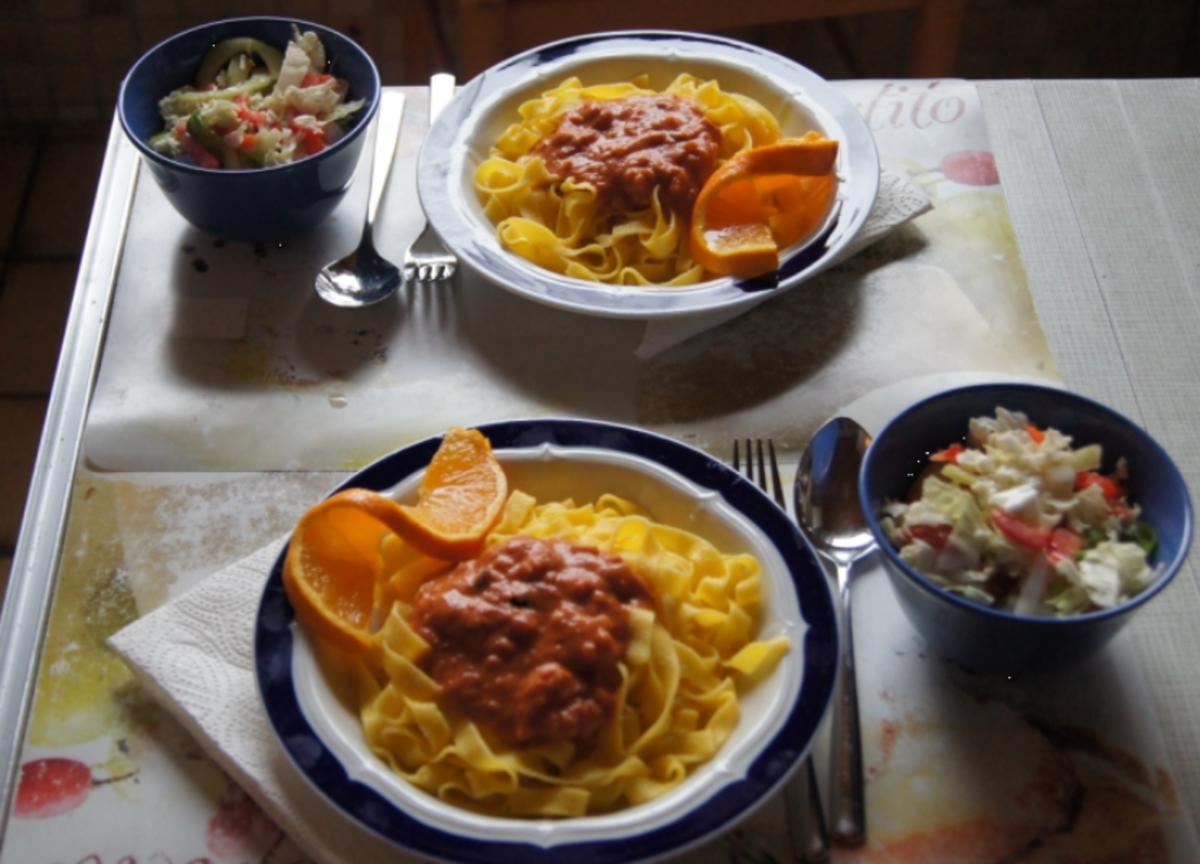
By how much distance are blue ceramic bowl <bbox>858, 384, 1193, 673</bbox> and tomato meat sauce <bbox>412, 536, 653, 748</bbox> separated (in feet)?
0.71

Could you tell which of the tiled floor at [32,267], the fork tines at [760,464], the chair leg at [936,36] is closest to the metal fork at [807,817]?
the fork tines at [760,464]

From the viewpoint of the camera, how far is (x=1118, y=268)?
4.75ft

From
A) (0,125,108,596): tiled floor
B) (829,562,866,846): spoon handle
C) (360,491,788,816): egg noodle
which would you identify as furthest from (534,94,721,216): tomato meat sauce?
(0,125,108,596): tiled floor

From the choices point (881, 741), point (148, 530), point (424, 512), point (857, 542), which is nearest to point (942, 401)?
point (857, 542)

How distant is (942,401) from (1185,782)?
1.16ft

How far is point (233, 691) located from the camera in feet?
3.30

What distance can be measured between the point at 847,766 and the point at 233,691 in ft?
1.59

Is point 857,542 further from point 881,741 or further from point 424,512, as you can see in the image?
point 424,512

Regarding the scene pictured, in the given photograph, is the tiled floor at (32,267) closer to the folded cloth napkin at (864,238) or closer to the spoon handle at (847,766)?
the folded cloth napkin at (864,238)

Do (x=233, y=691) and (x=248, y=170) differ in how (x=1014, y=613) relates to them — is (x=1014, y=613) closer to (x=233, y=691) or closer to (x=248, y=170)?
(x=233, y=691)

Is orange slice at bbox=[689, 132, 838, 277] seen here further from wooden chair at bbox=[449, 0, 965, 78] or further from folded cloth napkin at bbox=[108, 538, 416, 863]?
wooden chair at bbox=[449, 0, 965, 78]

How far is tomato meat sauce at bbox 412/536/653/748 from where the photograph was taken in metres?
0.93

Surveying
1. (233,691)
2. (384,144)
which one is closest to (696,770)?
(233,691)

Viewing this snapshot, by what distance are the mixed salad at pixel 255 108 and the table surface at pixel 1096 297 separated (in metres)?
0.17
